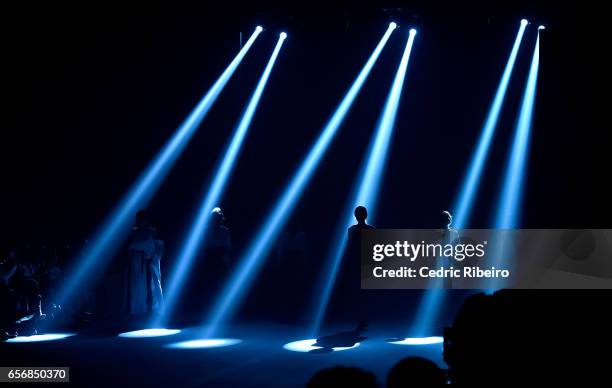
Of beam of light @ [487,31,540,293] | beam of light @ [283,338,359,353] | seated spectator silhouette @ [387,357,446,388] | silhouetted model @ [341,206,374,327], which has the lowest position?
beam of light @ [283,338,359,353]

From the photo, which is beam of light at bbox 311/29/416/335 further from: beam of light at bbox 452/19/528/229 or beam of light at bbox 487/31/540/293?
beam of light at bbox 487/31/540/293

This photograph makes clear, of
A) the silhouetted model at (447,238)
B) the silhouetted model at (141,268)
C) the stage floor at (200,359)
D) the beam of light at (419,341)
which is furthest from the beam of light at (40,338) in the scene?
the silhouetted model at (447,238)

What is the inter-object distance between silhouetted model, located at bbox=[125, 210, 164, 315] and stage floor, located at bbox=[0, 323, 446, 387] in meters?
1.01

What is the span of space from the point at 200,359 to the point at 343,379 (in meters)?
3.95

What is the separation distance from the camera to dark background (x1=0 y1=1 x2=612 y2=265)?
33.3ft

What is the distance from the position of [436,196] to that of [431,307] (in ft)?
10.1

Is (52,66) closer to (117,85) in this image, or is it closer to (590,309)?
(117,85)

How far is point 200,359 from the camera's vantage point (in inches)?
212

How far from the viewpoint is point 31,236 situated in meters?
10.3

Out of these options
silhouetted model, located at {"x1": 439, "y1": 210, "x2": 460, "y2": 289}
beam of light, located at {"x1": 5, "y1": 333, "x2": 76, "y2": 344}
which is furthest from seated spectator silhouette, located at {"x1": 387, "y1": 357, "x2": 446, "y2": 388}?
beam of light, located at {"x1": 5, "y1": 333, "x2": 76, "y2": 344}

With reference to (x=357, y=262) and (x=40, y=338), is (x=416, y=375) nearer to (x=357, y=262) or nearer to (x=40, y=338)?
(x=357, y=262)

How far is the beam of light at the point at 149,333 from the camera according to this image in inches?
271

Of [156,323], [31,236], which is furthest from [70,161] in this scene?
[156,323]

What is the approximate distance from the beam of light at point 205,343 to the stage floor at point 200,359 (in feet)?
0.38
